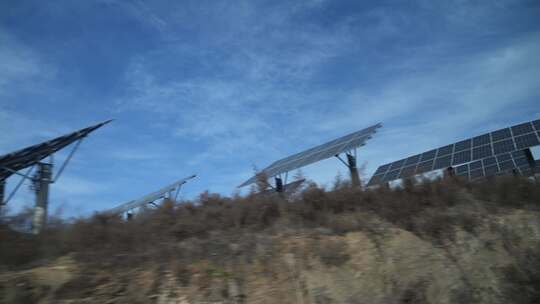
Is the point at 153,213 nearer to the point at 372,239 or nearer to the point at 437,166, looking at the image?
the point at 372,239

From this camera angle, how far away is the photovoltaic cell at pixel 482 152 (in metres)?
19.1

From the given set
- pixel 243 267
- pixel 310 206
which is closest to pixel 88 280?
pixel 243 267

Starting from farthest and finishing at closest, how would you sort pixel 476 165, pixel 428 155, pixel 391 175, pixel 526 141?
1. pixel 428 155
2. pixel 391 175
3. pixel 476 165
4. pixel 526 141

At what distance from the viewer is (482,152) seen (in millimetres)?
19344

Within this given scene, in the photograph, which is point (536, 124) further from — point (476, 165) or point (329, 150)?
point (329, 150)

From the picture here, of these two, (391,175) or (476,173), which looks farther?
(391,175)

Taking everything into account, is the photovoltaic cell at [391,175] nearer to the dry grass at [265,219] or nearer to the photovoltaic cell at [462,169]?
the photovoltaic cell at [462,169]

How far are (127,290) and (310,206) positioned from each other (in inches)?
239

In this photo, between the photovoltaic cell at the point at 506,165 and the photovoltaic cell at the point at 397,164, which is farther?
the photovoltaic cell at the point at 397,164

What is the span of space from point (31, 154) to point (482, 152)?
22655mm

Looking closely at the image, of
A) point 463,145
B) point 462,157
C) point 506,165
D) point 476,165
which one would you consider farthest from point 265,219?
point 463,145

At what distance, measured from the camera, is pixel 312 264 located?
27.0 ft

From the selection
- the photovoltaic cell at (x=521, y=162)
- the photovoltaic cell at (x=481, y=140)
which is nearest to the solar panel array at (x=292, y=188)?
the photovoltaic cell at (x=481, y=140)

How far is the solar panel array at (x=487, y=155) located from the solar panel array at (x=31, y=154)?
15209 mm
